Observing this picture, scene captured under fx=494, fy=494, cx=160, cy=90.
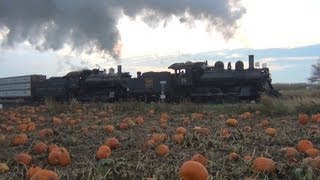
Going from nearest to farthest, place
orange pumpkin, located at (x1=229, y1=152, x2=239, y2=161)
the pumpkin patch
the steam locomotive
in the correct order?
the pumpkin patch, orange pumpkin, located at (x1=229, y1=152, x2=239, y2=161), the steam locomotive

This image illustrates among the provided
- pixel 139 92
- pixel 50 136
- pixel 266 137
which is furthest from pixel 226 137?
pixel 139 92

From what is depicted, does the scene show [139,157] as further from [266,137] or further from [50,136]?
[50,136]

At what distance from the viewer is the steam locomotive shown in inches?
1303

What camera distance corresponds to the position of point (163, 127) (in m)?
9.52

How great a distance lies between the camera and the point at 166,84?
36656mm

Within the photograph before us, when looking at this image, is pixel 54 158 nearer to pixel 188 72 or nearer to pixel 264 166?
pixel 264 166

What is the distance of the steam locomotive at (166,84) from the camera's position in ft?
109

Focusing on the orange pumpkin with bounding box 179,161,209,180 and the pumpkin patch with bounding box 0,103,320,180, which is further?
the pumpkin patch with bounding box 0,103,320,180

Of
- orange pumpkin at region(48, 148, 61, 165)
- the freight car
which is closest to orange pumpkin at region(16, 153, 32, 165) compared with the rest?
orange pumpkin at region(48, 148, 61, 165)

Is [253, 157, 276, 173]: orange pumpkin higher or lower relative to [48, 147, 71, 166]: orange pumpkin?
higher

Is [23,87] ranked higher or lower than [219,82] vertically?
lower

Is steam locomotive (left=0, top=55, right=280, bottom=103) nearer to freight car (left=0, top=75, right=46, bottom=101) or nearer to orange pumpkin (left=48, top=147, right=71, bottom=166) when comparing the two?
freight car (left=0, top=75, right=46, bottom=101)

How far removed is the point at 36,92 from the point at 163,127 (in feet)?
129

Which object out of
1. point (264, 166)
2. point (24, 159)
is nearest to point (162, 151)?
point (264, 166)
